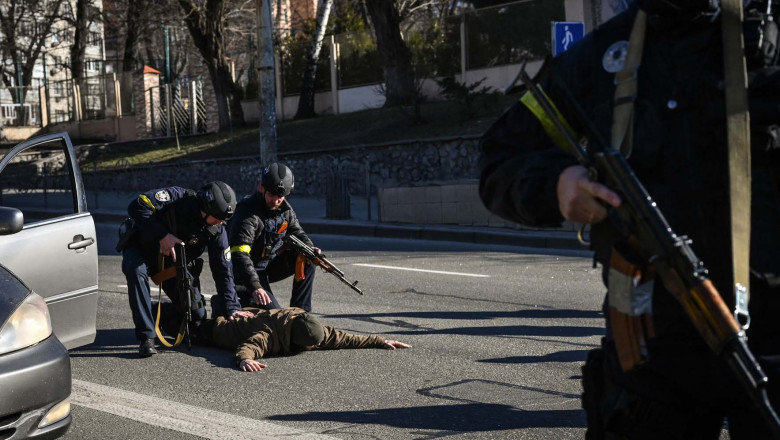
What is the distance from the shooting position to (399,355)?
643 cm

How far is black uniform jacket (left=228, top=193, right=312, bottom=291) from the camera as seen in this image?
6.96m

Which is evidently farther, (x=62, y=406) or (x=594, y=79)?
(x=62, y=406)

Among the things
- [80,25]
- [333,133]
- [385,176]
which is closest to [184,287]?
[385,176]

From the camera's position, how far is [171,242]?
6578 mm

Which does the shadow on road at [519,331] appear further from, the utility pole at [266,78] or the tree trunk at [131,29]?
the tree trunk at [131,29]

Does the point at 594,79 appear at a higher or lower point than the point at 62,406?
higher

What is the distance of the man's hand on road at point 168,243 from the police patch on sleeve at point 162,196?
314 mm

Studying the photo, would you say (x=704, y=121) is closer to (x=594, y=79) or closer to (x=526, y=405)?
(x=594, y=79)

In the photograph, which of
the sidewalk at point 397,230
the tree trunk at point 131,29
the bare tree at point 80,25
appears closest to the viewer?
the sidewalk at point 397,230

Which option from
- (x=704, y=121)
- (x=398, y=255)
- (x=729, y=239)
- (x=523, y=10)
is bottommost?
(x=398, y=255)

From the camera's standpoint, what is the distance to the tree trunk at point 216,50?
29156mm

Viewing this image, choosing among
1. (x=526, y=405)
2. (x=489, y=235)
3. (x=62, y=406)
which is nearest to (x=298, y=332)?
(x=526, y=405)

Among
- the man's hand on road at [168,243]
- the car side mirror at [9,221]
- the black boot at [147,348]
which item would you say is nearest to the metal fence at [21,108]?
the man's hand on road at [168,243]

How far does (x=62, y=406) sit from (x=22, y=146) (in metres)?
2.15
